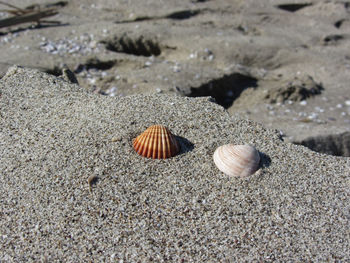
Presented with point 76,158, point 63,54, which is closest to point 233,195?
point 76,158

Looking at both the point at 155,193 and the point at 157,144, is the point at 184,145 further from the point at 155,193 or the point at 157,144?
the point at 155,193

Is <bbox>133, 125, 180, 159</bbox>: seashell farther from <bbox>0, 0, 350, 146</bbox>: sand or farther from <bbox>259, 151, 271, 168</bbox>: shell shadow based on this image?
<bbox>0, 0, 350, 146</bbox>: sand

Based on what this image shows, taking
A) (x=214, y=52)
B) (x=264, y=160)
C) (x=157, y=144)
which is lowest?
(x=214, y=52)

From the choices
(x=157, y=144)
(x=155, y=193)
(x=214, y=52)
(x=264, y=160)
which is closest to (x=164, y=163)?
(x=157, y=144)

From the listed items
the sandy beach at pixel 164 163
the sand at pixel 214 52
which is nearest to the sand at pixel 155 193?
the sandy beach at pixel 164 163

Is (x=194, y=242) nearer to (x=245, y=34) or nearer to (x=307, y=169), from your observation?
(x=307, y=169)

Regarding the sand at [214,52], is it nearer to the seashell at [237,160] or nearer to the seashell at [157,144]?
the seashell at [237,160]
